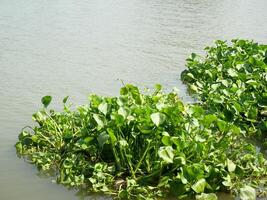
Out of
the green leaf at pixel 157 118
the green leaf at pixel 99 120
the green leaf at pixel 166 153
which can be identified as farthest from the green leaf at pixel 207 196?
the green leaf at pixel 99 120

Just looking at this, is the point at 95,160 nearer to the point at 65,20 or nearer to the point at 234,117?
the point at 234,117

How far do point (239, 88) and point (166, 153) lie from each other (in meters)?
2.26

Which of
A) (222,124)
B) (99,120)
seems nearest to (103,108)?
(99,120)

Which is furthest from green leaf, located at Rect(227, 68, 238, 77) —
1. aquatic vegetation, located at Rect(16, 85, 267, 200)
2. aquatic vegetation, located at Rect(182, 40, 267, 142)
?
aquatic vegetation, located at Rect(16, 85, 267, 200)

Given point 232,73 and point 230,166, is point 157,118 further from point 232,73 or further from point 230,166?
point 232,73

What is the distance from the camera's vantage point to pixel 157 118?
13.4ft

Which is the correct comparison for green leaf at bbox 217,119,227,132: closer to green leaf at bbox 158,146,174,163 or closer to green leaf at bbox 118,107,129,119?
green leaf at bbox 158,146,174,163

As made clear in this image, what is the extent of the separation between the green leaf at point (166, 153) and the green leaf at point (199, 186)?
0.31 metres

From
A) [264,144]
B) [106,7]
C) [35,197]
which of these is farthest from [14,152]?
[106,7]

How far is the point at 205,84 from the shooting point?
7004 mm

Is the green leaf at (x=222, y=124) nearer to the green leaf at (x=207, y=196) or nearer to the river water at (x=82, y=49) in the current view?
the green leaf at (x=207, y=196)

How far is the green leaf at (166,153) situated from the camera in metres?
3.88

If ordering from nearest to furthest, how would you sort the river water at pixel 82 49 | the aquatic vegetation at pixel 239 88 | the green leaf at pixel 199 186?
the green leaf at pixel 199 186 < the river water at pixel 82 49 < the aquatic vegetation at pixel 239 88

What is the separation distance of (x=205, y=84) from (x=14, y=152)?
3536mm
